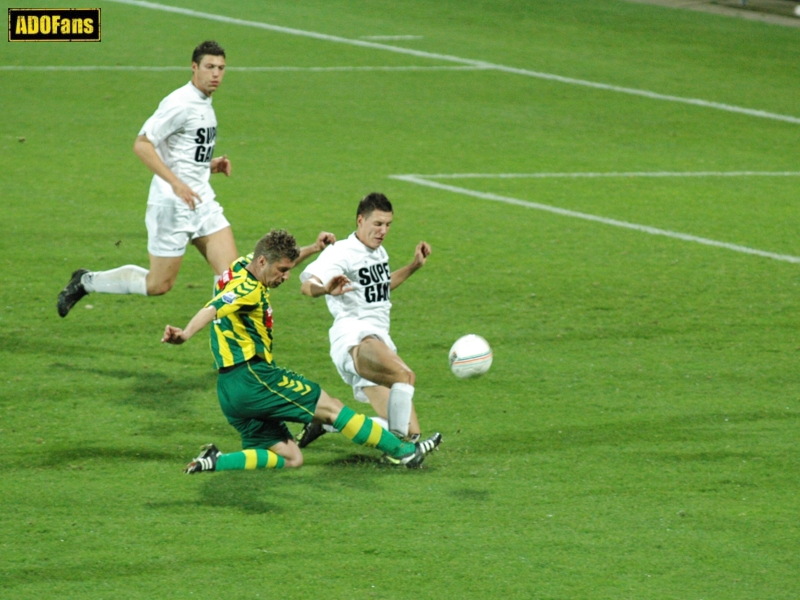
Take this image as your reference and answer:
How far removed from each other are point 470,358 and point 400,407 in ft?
2.15

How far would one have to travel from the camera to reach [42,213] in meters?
13.2

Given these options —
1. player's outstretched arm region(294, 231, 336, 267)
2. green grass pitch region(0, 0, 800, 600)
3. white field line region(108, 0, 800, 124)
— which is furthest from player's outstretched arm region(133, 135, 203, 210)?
white field line region(108, 0, 800, 124)

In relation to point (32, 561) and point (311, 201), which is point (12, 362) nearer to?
point (32, 561)

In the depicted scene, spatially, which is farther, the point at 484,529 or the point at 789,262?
the point at 789,262

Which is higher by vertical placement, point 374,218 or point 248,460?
point 374,218

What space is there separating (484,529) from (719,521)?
3.82 ft

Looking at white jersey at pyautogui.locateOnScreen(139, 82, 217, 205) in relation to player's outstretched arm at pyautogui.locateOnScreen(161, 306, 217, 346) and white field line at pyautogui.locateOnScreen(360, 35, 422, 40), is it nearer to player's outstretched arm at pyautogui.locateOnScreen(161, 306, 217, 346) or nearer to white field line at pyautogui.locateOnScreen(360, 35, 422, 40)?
player's outstretched arm at pyautogui.locateOnScreen(161, 306, 217, 346)

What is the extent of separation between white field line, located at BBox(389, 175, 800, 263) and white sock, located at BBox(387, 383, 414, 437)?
236 inches

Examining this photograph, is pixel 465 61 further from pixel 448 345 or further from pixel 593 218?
pixel 448 345

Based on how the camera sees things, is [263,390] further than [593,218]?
No

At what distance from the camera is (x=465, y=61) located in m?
22.0

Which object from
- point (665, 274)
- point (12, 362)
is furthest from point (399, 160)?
point (12, 362)

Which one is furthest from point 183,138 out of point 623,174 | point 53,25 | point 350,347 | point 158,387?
point 53,25

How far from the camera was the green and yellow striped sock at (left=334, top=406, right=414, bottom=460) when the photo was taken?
23.9 ft
